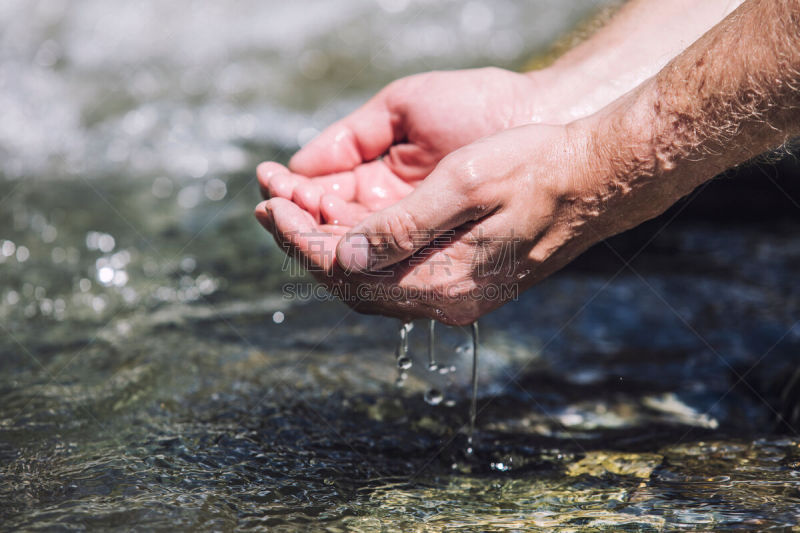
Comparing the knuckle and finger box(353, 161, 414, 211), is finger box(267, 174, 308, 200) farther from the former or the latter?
the knuckle

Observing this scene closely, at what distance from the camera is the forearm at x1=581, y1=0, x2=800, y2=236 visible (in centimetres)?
183

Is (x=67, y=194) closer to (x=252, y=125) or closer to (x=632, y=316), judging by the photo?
(x=252, y=125)

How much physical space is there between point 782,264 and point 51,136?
18.0 feet

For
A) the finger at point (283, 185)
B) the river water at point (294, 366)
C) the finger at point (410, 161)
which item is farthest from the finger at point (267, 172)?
the river water at point (294, 366)

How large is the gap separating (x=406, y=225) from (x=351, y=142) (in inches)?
33.5

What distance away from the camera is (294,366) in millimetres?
2990

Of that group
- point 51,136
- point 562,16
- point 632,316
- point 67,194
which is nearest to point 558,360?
point 632,316

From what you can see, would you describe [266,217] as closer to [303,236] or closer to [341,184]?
[303,236]

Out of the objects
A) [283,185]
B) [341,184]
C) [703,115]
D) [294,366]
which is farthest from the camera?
[294,366]

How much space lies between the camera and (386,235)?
1.99 metres

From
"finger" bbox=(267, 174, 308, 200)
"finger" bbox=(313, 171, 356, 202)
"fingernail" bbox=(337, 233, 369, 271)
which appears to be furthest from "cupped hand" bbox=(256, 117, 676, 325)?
"finger" bbox=(313, 171, 356, 202)

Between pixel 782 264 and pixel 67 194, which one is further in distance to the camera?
pixel 67 194

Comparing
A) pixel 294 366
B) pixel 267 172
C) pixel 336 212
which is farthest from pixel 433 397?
pixel 267 172

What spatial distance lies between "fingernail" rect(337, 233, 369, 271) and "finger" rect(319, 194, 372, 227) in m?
0.40
